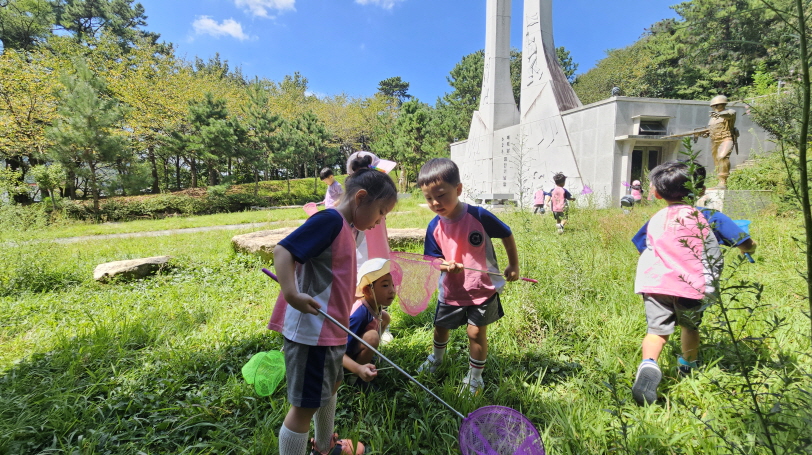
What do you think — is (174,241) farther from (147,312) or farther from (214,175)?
(214,175)

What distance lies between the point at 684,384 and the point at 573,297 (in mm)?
886

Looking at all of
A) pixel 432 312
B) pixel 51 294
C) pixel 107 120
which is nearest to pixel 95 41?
pixel 107 120

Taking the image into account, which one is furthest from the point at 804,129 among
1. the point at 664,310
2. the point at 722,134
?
the point at 722,134

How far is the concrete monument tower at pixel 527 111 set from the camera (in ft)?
38.3

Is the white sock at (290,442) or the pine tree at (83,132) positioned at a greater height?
the pine tree at (83,132)

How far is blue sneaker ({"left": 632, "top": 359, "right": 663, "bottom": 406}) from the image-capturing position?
1901 millimetres

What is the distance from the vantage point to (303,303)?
1.35 metres

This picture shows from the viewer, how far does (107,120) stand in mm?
12305

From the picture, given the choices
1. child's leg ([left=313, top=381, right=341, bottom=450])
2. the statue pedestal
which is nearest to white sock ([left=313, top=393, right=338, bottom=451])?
child's leg ([left=313, top=381, right=341, bottom=450])

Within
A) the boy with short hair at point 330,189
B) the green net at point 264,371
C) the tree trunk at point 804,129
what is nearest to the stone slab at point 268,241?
the boy with short hair at point 330,189

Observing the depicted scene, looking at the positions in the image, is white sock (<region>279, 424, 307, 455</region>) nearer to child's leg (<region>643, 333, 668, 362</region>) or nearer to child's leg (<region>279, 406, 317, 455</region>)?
A: child's leg (<region>279, 406, 317, 455</region>)

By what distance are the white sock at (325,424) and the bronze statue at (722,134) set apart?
26.6 ft

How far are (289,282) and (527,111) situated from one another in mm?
12934

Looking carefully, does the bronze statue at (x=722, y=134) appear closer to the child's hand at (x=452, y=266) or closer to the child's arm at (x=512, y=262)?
the child's arm at (x=512, y=262)
